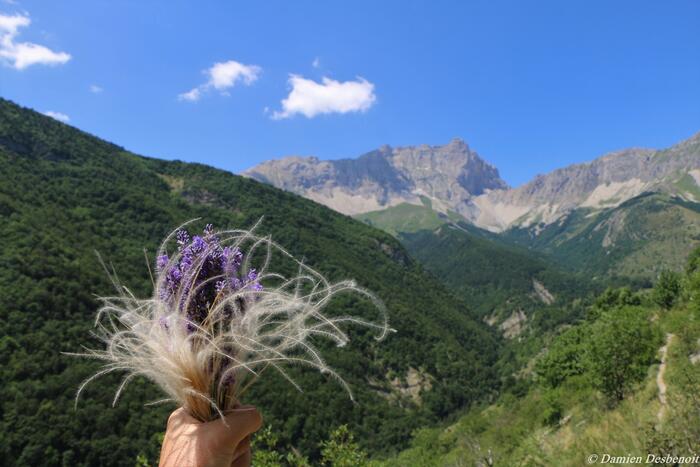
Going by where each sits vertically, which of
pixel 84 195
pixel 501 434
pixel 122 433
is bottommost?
pixel 122 433

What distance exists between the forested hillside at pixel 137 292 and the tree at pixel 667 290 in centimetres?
2682

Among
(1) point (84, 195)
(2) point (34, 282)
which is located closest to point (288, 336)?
(2) point (34, 282)

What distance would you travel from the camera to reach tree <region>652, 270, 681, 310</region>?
3297cm

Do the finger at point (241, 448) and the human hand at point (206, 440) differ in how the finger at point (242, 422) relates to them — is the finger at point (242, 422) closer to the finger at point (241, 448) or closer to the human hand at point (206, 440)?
the human hand at point (206, 440)

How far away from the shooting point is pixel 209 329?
244 cm

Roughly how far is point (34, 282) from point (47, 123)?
112089 mm

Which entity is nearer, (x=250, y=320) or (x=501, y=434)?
(x=250, y=320)

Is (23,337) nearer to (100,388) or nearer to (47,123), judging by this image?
(100,388)

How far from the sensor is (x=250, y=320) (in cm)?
264

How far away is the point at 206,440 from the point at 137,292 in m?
84.8

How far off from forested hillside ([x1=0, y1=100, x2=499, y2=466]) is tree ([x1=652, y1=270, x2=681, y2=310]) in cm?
2682

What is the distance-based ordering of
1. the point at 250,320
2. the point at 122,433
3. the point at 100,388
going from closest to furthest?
1. the point at 250,320
2. the point at 122,433
3. the point at 100,388

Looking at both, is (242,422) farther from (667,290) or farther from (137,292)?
(137,292)

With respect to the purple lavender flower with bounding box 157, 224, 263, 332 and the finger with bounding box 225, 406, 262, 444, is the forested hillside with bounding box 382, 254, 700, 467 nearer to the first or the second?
the finger with bounding box 225, 406, 262, 444
